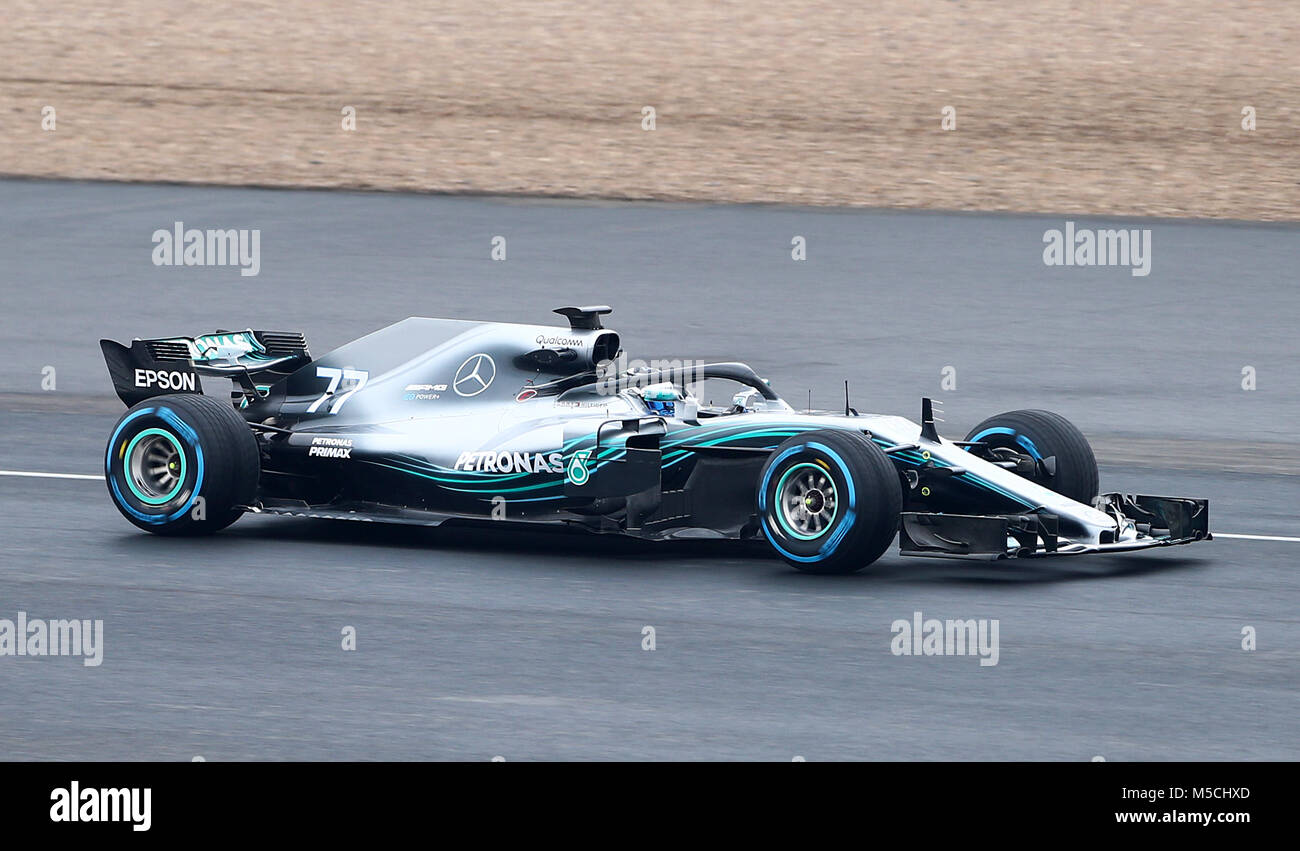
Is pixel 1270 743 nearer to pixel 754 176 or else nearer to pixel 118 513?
pixel 118 513

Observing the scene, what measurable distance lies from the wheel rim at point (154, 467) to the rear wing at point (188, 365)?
0.50 m

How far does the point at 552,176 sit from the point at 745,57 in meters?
5.75

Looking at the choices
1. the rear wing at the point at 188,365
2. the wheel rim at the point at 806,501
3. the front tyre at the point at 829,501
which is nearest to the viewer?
the front tyre at the point at 829,501

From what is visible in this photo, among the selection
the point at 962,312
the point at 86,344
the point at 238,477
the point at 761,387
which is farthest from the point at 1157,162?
the point at 238,477

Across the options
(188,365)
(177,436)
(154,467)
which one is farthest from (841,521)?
(188,365)

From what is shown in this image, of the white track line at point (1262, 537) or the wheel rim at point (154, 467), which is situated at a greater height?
the wheel rim at point (154, 467)

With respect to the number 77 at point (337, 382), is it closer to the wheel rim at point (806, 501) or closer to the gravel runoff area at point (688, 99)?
the wheel rim at point (806, 501)

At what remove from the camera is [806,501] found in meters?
10.9

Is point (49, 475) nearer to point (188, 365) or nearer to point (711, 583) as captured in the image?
point (188, 365)

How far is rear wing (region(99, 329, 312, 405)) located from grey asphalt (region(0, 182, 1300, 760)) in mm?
791

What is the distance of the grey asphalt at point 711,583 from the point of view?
27.8 ft

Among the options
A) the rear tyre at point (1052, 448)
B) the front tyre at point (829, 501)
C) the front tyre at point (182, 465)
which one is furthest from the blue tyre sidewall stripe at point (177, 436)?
the rear tyre at point (1052, 448)

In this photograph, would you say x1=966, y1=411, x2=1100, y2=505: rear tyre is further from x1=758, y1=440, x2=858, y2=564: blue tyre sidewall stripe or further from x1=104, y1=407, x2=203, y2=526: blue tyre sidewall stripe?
x1=104, y1=407, x2=203, y2=526: blue tyre sidewall stripe

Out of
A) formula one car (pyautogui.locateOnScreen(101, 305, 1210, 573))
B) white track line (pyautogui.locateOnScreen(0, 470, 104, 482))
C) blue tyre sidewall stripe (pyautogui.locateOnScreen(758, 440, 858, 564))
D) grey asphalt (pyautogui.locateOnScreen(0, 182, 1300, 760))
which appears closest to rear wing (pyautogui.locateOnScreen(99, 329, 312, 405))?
formula one car (pyautogui.locateOnScreen(101, 305, 1210, 573))
